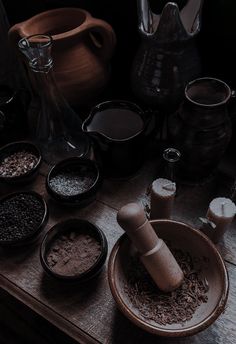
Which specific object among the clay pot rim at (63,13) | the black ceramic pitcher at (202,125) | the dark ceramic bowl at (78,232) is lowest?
the dark ceramic bowl at (78,232)

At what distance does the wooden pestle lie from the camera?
0.68m

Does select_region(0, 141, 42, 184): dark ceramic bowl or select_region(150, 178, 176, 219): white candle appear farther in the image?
select_region(0, 141, 42, 184): dark ceramic bowl

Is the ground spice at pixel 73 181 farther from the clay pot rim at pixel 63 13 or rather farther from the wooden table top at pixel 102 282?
the clay pot rim at pixel 63 13

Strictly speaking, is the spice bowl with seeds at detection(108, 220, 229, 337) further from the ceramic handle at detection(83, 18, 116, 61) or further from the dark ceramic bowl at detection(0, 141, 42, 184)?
the ceramic handle at detection(83, 18, 116, 61)

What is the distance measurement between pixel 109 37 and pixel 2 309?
31.1 inches

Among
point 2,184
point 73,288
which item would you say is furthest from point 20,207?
point 73,288

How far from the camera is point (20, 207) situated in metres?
0.92

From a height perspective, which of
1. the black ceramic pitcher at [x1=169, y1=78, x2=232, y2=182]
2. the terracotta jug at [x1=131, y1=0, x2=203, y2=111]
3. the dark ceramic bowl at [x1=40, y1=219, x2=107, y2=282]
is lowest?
the dark ceramic bowl at [x1=40, y1=219, x2=107, y2=282]

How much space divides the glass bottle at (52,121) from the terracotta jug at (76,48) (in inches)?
1.8

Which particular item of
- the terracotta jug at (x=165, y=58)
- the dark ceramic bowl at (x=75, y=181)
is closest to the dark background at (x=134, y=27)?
the terracotta jug at (x=165, y=58)

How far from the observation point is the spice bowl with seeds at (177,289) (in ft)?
2.21

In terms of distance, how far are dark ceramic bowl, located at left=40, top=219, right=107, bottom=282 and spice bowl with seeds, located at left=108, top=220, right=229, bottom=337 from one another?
2.1 inches

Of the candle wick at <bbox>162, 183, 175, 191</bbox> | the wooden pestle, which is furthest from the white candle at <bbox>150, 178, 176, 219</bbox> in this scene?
the wooden pestle

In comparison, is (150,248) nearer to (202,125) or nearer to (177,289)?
(177,289)
